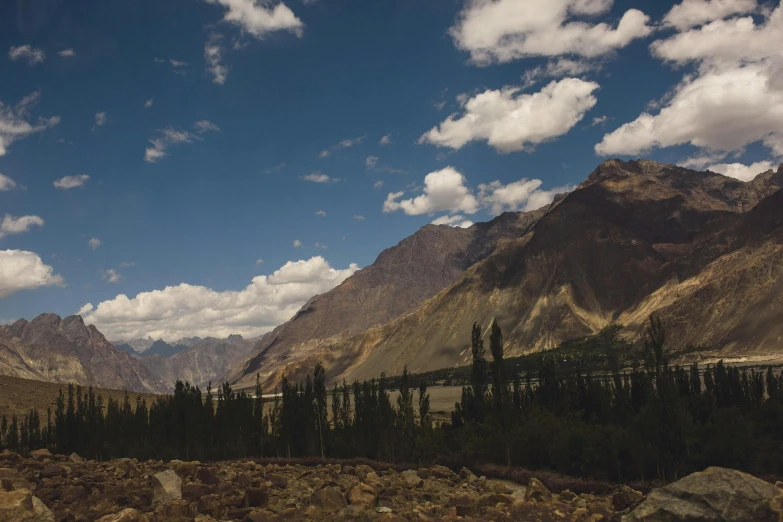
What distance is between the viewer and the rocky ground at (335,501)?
1401cm

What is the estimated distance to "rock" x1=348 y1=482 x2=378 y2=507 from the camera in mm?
20209

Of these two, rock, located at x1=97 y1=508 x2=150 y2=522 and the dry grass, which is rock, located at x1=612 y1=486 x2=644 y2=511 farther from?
the dry grass

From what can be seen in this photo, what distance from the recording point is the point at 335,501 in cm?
1975

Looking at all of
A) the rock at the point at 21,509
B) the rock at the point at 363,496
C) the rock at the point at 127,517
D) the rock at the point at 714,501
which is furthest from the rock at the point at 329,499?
the rock at the point at 714,501

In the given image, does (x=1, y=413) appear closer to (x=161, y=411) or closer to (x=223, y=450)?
(x=161, y=411)

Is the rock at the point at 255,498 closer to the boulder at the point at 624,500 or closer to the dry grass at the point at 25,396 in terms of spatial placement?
the boulder at the point at 624,500

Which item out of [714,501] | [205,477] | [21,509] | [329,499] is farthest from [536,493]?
[21,509]

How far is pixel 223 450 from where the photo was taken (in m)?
81.6

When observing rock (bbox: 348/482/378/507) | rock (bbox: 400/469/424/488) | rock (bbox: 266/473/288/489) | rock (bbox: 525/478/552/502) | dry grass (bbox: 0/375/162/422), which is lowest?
dry grass (bbox: 0/375/162/422)

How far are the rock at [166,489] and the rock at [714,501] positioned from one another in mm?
15082

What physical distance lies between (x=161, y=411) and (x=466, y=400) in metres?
56.1

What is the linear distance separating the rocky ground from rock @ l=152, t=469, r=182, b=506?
0.04 metres

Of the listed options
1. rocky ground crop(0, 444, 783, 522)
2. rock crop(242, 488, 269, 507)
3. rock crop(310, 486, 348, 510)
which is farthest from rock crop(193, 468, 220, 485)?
rock crop(310, 486, 348, 510)

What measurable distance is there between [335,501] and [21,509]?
30.9 ft
